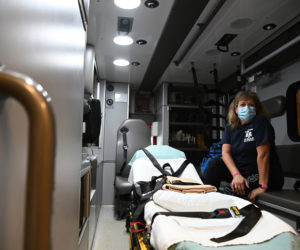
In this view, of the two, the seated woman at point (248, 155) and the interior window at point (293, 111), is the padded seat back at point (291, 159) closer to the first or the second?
the interior window at point (293, 111)

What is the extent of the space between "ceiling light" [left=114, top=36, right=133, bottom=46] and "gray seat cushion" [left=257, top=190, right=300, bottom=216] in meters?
2.39

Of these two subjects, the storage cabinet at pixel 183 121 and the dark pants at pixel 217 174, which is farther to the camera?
the storage cabinet at pixel 183 121

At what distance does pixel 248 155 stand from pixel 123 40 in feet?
6.98

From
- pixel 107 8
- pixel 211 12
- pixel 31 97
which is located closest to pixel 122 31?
pixel 107 8

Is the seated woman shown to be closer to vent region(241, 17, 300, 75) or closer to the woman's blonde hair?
the woman's blonde hair

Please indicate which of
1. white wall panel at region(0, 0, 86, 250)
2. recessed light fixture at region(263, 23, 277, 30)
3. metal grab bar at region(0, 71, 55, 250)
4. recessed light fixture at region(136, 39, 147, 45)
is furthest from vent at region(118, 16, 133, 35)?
metal grab bar at region(0, 71, 55, 250)

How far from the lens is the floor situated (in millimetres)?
2480

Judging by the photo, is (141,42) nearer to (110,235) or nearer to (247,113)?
(247,113)

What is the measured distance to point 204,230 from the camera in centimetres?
109

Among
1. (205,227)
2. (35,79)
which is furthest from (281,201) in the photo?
→ (35,79)

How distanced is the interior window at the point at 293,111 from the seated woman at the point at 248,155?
2.82 feet

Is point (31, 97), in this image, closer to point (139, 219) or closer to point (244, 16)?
point (139, 219)

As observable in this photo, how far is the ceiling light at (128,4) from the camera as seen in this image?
2.32 metres

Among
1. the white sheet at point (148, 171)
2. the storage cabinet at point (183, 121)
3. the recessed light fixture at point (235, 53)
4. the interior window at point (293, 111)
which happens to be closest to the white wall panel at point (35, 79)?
the white sheet at point (148, 171)
